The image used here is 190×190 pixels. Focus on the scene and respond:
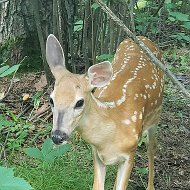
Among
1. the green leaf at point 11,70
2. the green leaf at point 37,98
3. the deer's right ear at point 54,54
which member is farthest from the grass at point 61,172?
the green leaf at point 11,70

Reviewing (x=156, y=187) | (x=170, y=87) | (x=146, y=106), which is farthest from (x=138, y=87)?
(x=170, y=87)

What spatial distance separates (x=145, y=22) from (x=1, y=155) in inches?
69.6

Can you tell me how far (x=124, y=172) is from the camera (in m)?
3.77

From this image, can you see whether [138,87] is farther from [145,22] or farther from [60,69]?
[145,22]

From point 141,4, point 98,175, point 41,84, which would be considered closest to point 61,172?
point 98,175

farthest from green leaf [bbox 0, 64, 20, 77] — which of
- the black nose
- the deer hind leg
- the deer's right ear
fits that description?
the deer hind leg

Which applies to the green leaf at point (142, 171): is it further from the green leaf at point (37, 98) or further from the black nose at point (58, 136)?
the black nose at point (58, 136)

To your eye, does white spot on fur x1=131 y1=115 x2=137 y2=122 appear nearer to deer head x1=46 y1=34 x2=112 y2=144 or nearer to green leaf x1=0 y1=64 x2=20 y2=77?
deer head x1=46 y1=34 x2=112 y2=144

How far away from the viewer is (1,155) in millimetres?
4652

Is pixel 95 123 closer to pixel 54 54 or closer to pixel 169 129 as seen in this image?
pixel 54 54

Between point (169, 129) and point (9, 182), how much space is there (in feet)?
12.5

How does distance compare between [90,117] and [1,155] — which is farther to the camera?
[1,155]

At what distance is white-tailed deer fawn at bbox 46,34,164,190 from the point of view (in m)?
3.23

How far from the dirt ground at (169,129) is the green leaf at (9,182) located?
114 inches
